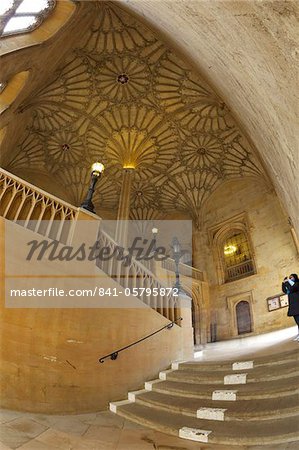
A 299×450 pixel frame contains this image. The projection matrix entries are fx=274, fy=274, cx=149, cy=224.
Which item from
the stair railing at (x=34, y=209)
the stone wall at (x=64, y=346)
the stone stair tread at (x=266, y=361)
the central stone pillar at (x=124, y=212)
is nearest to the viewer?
the stone wall at (x=64, y=346)

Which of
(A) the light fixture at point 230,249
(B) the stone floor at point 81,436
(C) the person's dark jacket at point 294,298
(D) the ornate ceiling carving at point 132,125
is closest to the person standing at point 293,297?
(C) the person's dark jacket at point 294,298

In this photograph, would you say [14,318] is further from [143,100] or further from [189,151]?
[189,151]

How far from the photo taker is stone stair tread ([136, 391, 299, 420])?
7.81 ft

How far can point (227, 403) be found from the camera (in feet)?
9.06

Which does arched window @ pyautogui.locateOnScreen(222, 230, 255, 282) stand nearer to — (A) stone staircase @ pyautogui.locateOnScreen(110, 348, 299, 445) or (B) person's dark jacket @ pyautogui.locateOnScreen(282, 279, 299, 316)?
(B) person's dark jacket @ pyautogui.locateOnScreen(282, 279, 299, 316)

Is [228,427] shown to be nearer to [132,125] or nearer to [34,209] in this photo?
[34,209]

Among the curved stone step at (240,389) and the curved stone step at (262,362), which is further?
the curved stone step at (262,362)

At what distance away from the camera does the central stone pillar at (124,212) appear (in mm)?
8775

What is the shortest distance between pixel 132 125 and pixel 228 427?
39.6 ft

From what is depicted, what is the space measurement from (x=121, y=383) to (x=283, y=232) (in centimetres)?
973

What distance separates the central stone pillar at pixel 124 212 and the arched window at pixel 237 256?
540 cm

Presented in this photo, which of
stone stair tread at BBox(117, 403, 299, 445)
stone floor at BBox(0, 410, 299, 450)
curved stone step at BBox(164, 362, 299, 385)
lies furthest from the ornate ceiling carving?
stone stair tread at BBox(117, 403, 299, 445)

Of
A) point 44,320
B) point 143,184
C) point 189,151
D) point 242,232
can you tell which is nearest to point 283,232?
point 242,232

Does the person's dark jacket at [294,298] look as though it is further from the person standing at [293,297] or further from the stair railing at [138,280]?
the stair railing at [138,280]
